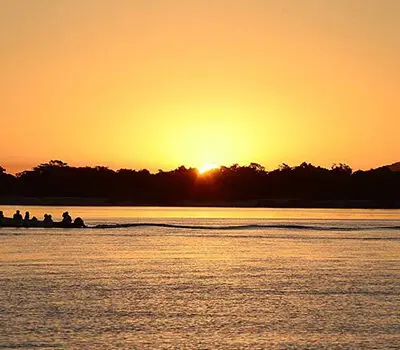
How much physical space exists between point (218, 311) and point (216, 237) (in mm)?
58798

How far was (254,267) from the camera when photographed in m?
58.3

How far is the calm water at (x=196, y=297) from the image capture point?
31766mm

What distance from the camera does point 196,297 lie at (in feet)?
137

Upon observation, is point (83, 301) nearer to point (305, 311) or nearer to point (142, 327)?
point (142, 327)

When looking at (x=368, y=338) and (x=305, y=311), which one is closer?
(x=368, y=338)

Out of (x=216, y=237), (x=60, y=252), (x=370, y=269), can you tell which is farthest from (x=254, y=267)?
(x=216, y=237)

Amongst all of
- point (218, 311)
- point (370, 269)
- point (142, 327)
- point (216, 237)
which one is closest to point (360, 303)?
point (218, 311)

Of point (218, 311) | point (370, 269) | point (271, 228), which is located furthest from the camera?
point (271, 228)

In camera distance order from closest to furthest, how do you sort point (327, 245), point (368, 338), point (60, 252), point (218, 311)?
1. point (368, 338)
2. point (218, 311)
3. point (60, 252)
4. point (327, 245)

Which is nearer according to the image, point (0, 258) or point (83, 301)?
point (83, 301)

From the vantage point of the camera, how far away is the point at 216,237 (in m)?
96.7

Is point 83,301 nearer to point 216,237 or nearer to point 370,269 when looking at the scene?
point 370,269

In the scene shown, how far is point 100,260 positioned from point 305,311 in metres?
25.9

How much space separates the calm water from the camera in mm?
31766
